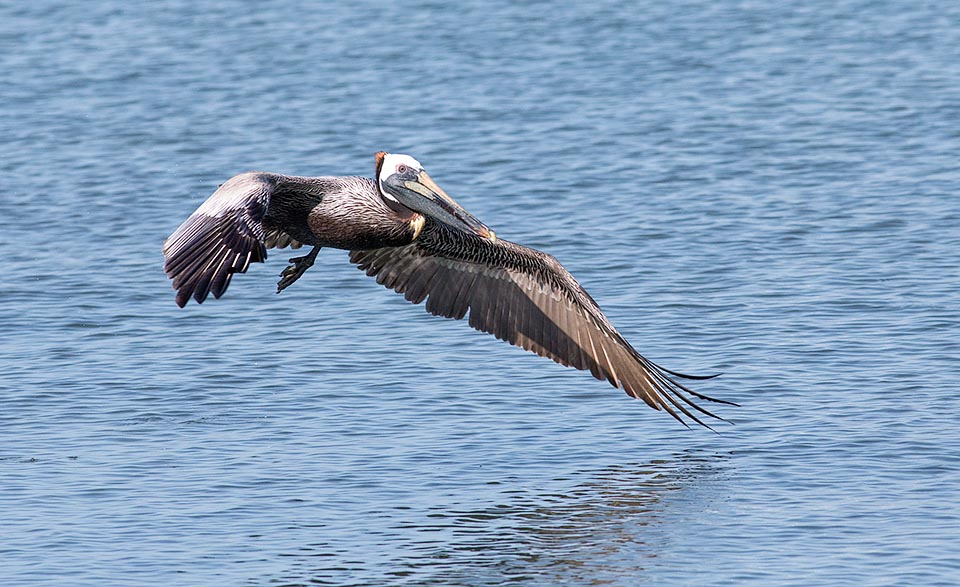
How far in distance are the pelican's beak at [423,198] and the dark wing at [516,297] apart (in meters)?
0.57

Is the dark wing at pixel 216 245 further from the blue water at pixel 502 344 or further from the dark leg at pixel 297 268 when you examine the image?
the blue water at pixel 502 344

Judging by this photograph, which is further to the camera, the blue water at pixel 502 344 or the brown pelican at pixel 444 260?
the brown pelican at pixel 444 260

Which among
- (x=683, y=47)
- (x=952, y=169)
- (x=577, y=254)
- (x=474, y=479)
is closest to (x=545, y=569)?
(x=474, y=479)

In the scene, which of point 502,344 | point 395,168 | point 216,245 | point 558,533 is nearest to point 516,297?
point 395,168

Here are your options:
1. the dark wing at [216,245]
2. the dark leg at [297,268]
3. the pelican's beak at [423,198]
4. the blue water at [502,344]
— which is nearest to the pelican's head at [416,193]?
the pelican's beak at [423,198]

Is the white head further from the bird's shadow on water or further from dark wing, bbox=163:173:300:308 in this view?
the bird's shadow on water

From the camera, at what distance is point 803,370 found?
13156 mm

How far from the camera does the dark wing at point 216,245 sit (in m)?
9.09

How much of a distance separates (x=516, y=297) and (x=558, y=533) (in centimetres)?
202

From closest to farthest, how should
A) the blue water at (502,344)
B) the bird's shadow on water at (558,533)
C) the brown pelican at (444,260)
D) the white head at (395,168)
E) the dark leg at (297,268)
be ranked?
the bird's shadow on water at (558,533) < the blue water at (502,344) < the brown pelican at (444,260) < the white head at (395,168) < the dark leg at (297,268)

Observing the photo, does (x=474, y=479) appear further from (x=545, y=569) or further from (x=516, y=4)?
(x=516, y=4)

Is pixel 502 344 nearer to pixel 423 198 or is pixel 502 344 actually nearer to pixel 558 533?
pixel 423 198

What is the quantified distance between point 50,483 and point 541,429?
3307 mm

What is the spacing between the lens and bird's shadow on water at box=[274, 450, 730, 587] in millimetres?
9812
